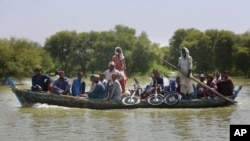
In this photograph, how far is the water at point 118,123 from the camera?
13.0m

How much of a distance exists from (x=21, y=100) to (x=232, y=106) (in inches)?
324

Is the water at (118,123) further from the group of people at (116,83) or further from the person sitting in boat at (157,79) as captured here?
the person sitting in boat at (157,79)

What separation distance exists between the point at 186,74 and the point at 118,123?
5.32 meters

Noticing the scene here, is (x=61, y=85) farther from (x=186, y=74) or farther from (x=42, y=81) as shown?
(x=186, y=74)

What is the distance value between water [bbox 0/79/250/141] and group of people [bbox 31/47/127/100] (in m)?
0.75

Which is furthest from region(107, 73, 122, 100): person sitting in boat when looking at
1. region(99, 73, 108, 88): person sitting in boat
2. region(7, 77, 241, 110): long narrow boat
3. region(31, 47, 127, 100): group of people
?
region(99, 73, 108, 88): person sitting in boat

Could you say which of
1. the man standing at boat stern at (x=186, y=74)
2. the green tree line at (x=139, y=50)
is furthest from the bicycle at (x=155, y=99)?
the green tree line at (x=139, y=50)

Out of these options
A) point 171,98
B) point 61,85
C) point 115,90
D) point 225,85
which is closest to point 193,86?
point 225,85

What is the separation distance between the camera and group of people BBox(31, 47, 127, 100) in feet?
64.4

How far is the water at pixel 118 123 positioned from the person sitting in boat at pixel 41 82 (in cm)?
67

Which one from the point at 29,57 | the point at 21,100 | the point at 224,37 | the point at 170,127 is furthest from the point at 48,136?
the point at 224,37

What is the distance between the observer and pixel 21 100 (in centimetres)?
2086

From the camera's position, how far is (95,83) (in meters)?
20.0

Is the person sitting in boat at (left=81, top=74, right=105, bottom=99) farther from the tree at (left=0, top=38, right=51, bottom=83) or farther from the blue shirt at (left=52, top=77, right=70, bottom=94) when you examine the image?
the tree at (left=0, top=38, right=51, bottom=83)
